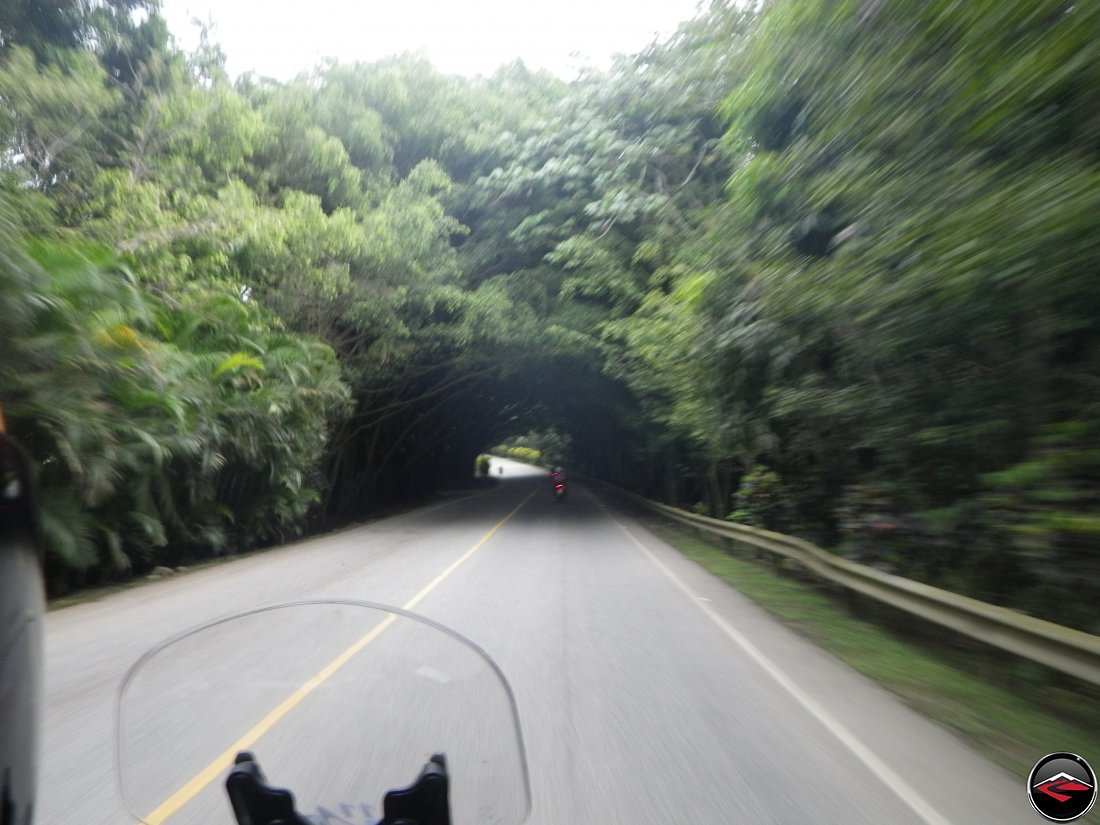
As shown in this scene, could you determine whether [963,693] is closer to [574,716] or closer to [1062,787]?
[1062,787]

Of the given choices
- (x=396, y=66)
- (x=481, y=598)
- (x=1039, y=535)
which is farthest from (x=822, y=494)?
(x=396, y=66)

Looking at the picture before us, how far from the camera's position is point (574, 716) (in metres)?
6.21

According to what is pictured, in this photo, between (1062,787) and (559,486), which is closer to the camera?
(1062,787)

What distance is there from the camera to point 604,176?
2197cm

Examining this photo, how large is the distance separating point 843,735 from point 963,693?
180 cm

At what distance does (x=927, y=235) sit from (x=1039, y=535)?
2697 mm

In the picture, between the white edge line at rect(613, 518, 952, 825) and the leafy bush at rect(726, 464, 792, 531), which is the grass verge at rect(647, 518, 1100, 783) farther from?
the leafy bush at rect(726, 464, 792, 531)

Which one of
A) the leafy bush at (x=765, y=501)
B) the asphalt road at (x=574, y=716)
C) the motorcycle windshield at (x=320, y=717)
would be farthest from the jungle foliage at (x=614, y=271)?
the motorcycle windshield at (x=320, y=717)

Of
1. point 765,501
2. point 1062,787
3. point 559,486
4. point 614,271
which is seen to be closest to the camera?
point 1062,787

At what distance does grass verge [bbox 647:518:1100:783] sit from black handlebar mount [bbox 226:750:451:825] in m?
3.78

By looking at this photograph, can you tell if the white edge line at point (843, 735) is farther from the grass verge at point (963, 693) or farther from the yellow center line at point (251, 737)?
the yellow center line at point (251, 737)

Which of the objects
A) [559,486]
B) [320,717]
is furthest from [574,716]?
[559,486]

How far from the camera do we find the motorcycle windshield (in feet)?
11.3

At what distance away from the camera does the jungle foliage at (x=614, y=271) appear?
732cm
